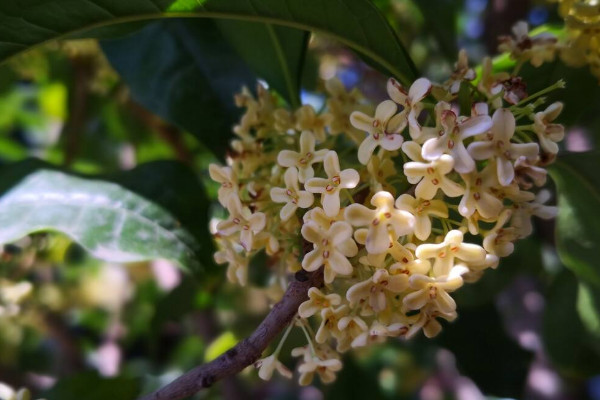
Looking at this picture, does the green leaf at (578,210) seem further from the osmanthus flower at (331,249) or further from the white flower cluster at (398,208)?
the osmanthus flower at (331,249)

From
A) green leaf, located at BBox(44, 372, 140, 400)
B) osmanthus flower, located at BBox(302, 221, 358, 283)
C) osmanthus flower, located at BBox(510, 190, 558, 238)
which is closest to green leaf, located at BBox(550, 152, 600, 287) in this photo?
osmanthus flower, located at BBox(510, 190, 558, 238)

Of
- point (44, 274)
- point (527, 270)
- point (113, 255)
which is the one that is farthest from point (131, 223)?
point (44, 274)

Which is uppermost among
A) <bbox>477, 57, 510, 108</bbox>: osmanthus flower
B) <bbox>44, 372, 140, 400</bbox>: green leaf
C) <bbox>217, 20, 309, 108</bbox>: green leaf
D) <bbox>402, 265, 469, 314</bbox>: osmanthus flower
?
<bbox>217, 20, 309, 108</bbox>: green leaf

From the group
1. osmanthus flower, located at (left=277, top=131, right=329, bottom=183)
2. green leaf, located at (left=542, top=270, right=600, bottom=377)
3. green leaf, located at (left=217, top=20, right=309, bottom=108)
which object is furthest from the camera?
green leaf, located at (left=542, top=270, right=600, bottom=377)

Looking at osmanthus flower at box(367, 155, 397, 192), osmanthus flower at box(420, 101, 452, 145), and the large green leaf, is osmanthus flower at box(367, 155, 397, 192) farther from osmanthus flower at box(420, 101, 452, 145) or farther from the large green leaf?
the large green leaf

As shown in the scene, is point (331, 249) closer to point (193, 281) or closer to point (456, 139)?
point (456, 139)

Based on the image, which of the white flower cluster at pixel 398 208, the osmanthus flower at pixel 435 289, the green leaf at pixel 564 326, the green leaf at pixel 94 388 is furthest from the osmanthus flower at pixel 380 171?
the green leaf at pixel 564 326
